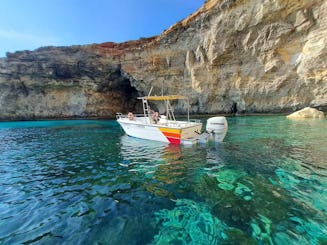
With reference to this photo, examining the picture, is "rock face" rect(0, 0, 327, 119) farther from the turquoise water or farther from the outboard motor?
the turquoise water

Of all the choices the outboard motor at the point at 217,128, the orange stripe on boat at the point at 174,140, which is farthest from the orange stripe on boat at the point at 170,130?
the outboard motor at the point at 217,128

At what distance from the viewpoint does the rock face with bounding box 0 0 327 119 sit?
28.0 metres

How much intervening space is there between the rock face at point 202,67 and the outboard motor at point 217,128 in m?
15.6

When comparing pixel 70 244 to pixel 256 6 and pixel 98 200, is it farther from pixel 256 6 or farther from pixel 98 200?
pixel 256 6

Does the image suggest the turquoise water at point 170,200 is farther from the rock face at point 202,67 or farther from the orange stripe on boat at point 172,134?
the rock face at point 202,67

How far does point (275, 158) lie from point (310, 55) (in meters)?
24.5

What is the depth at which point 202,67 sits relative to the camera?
3581cm

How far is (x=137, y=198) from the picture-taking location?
5.66 metres

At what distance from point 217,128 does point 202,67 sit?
25041 mm

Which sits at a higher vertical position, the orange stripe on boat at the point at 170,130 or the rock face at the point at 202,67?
the rock face at the point at 202,67

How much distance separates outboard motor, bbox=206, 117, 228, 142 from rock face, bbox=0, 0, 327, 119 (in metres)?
15.6

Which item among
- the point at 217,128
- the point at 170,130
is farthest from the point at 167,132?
the point at 217,128

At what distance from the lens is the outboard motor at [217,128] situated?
1283 cm

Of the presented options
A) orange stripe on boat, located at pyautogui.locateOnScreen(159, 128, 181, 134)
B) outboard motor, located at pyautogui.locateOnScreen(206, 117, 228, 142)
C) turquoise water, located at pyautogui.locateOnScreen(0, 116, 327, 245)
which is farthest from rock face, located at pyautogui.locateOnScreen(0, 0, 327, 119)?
turquoise water, located at pyautogui.locateOnScreen(0, 116, 327, 245)
